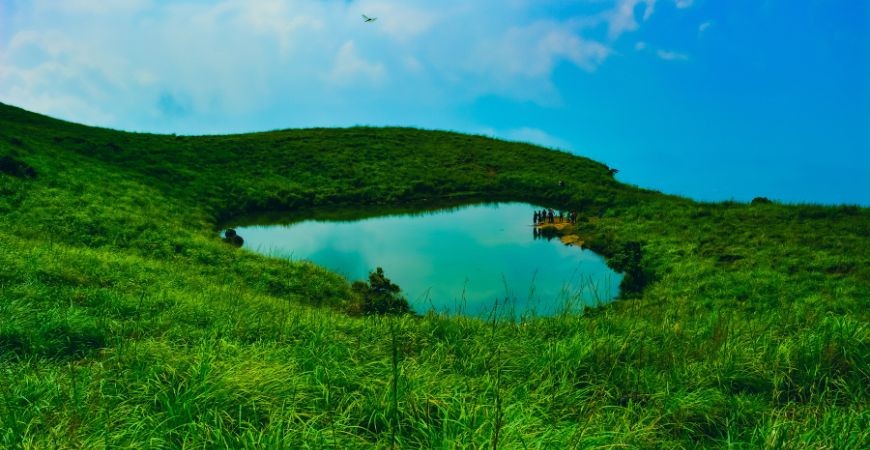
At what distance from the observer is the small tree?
562 inches

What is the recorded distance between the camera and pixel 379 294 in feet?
52.2

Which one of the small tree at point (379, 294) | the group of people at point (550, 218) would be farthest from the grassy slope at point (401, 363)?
the group of people at point (550, 218)

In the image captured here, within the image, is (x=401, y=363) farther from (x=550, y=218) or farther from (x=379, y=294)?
(x=550, y=218)

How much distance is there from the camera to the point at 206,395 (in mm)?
4516

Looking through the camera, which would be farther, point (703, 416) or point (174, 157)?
point (174, 157)

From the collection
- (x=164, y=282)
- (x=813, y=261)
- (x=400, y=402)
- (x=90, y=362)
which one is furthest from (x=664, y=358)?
(x=813, y=261)

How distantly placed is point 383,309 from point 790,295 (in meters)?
10.7

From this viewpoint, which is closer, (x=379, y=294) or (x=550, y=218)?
(x=379, y=294)

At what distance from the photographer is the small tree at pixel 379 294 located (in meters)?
14.3

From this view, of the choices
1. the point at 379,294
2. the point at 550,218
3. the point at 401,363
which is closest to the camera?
the point at 401,363

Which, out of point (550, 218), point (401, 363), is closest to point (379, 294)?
point (401, 363)

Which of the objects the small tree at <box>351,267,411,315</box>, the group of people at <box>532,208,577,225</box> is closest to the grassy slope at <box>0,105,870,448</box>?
the small tree at <box>351,267,411,315</box>

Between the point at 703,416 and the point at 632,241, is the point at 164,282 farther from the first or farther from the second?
the point at 632,241

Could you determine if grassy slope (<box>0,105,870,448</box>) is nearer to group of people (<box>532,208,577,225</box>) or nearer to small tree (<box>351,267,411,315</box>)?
small tree (<box>351,267,411,315</box>)
